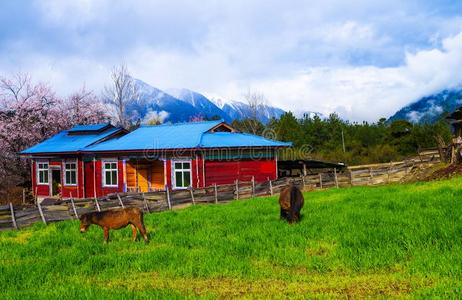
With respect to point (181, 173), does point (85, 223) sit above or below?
below

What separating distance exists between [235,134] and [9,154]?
71.3 ft

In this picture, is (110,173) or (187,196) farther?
(110,173)

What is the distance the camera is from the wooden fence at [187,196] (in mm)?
17266

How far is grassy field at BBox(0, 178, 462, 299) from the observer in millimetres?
7238

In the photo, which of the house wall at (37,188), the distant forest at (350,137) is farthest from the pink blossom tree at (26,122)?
the distant forest at (350,137)

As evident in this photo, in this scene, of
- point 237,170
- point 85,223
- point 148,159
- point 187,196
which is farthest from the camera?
point 237,170

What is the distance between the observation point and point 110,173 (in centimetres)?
3105

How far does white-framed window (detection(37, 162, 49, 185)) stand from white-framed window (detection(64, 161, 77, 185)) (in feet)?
9.03

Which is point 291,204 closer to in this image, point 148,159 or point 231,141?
point 231,141

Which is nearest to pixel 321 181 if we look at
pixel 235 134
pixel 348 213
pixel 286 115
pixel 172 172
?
pixel 235 134

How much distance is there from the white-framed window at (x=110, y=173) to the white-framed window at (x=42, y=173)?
6754mm

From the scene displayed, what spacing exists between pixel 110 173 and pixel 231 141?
9.03 meters

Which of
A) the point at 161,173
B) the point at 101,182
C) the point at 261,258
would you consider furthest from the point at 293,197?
the point at 101,182

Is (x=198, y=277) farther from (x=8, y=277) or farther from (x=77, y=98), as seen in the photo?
(x=77, y=98)
